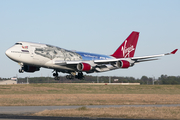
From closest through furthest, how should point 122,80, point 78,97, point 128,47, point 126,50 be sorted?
point 78,97 < point 126,50 < point 128,47 < point 122,80

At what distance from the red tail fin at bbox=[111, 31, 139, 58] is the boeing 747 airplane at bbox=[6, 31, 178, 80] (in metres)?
5.83

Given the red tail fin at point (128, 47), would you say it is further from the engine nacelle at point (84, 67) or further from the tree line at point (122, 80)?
the tree line at point (122, 80)

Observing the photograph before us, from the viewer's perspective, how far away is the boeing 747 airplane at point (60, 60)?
51.2m

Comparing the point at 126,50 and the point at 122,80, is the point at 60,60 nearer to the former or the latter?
the point at 126,50

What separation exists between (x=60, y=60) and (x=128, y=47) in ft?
72.3

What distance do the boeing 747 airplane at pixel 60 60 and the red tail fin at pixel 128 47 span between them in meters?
5.83

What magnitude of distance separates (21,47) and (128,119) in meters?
31.1

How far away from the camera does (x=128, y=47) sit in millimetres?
72438

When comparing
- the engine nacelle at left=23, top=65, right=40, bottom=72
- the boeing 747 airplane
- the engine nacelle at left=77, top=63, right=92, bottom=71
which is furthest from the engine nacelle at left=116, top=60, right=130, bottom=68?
the engine nacelle at left=23, top=65, right=40, bottom=72

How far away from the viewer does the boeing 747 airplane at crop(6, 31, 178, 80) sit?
51188 millimetres

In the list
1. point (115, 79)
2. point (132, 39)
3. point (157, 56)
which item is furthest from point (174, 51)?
point (115, 79)

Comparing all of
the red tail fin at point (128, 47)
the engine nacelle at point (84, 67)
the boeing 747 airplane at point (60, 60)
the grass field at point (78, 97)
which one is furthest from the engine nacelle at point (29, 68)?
the red tail fin at point (128, 47)

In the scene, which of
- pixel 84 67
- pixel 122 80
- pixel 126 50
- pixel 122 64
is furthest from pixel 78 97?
pixel 122 80

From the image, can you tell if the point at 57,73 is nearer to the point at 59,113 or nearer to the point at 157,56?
the point at 157,56
